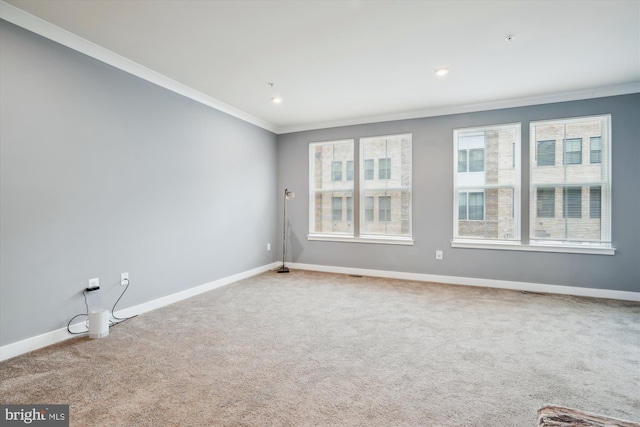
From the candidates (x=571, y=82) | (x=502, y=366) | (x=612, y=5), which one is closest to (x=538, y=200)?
(x=571, y=82)

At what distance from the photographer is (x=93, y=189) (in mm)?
2904

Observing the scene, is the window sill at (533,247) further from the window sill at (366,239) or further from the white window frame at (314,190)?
the white window frame at (314,190)

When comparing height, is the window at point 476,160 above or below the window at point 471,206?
above

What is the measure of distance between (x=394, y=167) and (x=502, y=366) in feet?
11.3

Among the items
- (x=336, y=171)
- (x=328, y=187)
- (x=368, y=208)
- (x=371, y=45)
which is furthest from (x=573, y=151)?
(x=328, y=187)

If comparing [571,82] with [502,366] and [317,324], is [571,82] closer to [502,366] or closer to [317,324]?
[502,366]

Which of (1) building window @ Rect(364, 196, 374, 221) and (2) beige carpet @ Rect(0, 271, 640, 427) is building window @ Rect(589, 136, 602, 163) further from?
(1) building window @ Rect(364, 196, 374, 221)

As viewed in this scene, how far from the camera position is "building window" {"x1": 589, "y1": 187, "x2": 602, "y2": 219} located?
400cm

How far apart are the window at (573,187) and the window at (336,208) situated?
288 cm

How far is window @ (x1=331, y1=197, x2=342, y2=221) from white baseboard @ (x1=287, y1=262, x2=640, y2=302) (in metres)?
0.90

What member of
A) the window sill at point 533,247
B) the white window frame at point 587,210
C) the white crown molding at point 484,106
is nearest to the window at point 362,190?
the white crown molding at point 484,106
